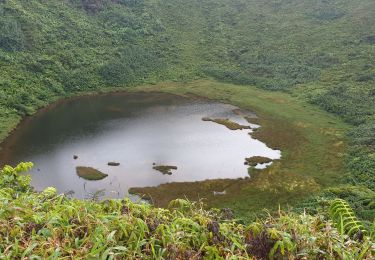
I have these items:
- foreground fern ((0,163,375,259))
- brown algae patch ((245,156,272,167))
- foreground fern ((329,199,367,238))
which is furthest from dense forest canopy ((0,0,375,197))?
foreground fern ((0,163,375,259))

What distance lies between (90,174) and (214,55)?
61.3m

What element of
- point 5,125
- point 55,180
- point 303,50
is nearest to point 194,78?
point 303,50

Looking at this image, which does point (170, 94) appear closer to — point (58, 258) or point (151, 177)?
point (151, 177)

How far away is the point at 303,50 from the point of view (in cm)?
9356

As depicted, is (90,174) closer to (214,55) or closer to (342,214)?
(342,214)

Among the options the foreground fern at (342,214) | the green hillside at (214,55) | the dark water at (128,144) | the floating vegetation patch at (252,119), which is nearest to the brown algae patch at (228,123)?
the dark water at (128,144)

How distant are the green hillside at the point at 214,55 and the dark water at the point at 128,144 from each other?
16.6 ft

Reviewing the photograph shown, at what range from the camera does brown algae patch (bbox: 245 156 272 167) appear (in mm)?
47753

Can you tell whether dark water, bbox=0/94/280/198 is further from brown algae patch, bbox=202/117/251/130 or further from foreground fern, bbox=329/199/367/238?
foreground fern, bbox=329/199/367/238

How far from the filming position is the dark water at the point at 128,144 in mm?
42906

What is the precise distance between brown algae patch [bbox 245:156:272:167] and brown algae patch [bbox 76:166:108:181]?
676 inches

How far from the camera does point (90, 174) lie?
4281 cm

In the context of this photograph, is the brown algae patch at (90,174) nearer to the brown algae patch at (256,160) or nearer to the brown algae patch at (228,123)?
the brown algae patch at (256,160)

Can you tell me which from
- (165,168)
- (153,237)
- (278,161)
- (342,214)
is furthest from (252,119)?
(153,237)
